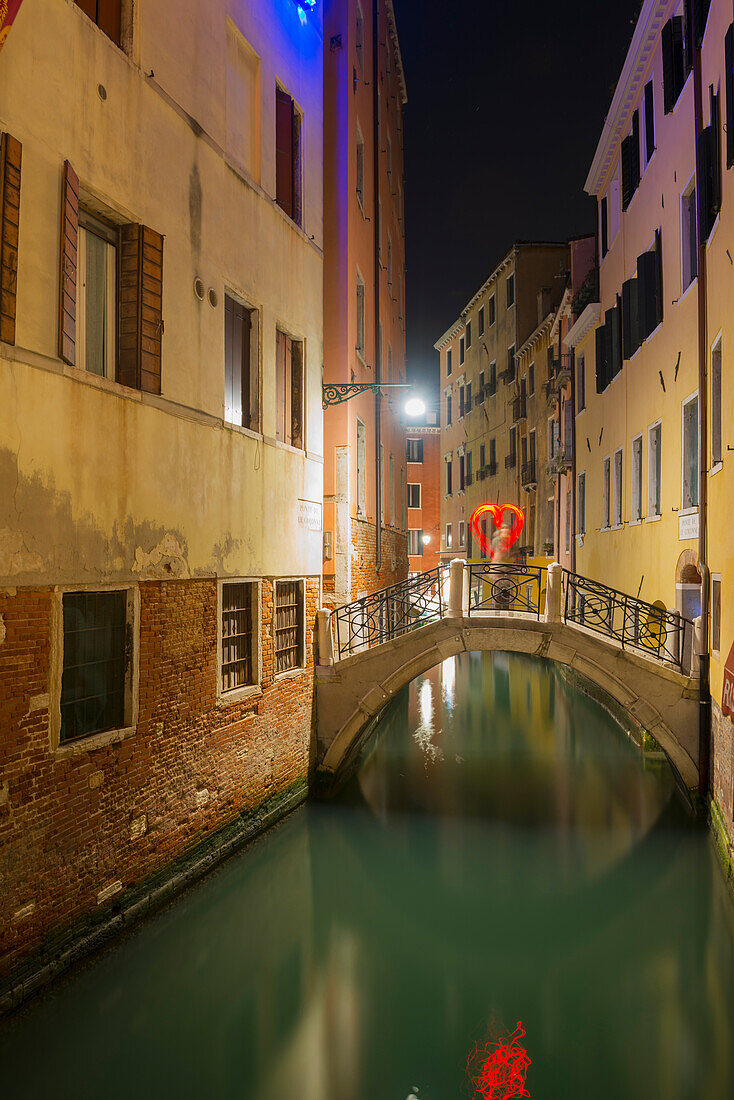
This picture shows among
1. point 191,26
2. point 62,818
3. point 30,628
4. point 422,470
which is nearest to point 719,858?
point 62,818

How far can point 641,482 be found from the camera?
44.1ft

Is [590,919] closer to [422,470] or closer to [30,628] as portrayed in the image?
[30,628]

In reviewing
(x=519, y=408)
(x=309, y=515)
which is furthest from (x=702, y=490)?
(x=519, y=408)

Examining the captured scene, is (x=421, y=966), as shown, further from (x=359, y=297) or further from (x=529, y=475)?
(x=529, y=475)

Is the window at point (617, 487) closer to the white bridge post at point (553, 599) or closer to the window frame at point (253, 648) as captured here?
the white bridge post at point (553, 599)

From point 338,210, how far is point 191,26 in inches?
200

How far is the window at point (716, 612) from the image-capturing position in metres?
8.80

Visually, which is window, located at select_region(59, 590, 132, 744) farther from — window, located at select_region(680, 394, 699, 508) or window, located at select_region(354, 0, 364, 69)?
window, located at select_region(354, 0, 364, 69)

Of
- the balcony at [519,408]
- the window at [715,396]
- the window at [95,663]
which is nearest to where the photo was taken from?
the window at [95,663]

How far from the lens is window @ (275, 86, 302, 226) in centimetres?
1006

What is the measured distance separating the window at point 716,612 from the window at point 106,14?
7.56 metres

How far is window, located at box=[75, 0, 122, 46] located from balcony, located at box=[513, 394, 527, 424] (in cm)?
2099

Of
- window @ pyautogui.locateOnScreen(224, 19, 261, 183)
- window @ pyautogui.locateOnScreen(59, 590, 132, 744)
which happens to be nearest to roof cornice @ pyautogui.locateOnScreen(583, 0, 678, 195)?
window @ pyautogui.locateOnScreen(224, 19, 261, 183)

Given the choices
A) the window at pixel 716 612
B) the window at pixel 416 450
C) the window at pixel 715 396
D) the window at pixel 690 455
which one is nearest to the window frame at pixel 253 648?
the window at pixel 716 612
